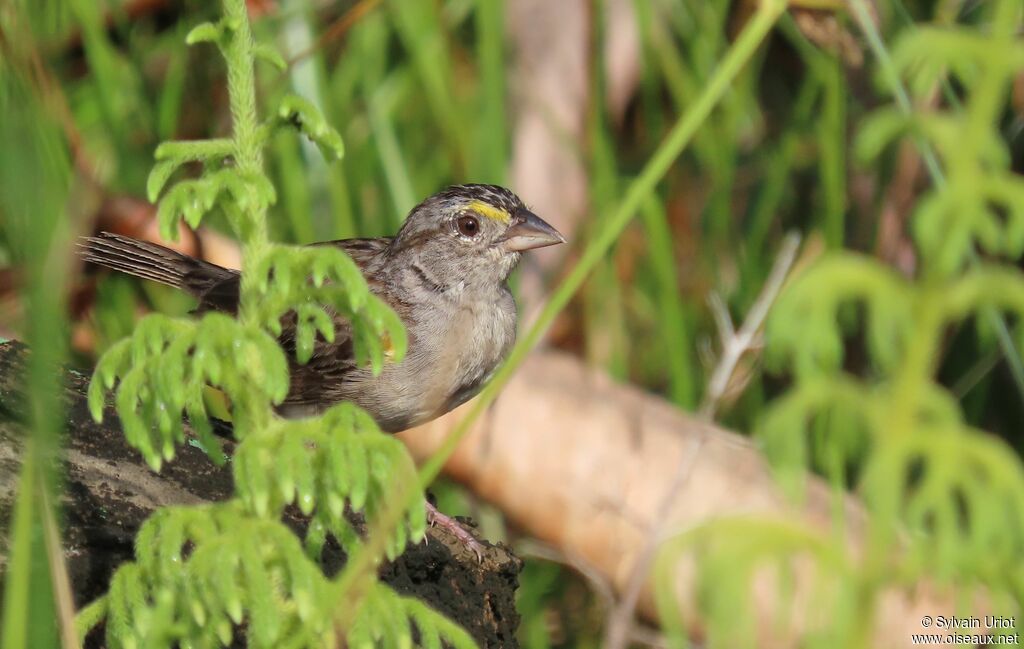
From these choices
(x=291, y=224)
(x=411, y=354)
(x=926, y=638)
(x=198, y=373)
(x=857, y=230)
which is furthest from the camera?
(x=857, y=230)

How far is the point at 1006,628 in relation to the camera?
1.34 m

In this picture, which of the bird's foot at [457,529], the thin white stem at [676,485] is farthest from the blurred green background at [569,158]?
the bird's foot at [457,529]

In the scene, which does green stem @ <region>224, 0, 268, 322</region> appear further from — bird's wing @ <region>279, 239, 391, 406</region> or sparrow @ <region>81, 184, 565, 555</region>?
bird's wing @ <region>279, 239, 391, 406</region>

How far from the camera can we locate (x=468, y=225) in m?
3.59

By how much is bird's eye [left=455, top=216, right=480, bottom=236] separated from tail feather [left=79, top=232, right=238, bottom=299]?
2.26 feet

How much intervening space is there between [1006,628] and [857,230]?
9.96ft

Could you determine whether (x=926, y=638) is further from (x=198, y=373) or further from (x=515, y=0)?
(x=515, y=0)

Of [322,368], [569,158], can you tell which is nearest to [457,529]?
[322,368]

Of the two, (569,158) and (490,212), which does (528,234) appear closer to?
(490,212)

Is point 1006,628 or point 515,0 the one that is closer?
point 1006,628

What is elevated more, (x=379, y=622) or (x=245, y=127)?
(x=245, y=127)

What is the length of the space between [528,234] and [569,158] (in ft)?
3.43

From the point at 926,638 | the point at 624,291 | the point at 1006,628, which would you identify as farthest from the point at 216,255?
the point at 1006,628

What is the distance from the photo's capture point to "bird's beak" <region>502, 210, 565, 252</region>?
137 inches
